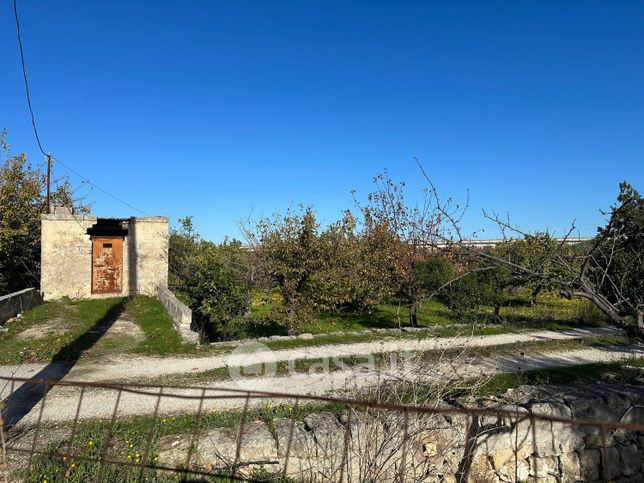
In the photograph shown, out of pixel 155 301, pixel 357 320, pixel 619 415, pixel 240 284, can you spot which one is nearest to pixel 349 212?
pixel 357 320

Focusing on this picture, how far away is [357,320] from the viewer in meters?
16.0

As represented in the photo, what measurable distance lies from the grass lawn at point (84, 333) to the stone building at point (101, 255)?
44.3 inches

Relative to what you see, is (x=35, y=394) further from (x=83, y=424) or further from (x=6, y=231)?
(x=6, y=231)

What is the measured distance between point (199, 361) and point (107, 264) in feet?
33.0

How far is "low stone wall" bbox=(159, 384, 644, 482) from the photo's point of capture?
164 inches

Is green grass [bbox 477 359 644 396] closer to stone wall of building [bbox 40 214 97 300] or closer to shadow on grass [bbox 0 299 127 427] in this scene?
shadow on grass [bbox 0 299 127 427]

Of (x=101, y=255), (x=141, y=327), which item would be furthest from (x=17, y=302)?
(x=101, y=255)

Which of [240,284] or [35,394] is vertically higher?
[240,284]

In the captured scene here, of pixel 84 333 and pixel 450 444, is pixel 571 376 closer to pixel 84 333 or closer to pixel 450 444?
pixel 450 444

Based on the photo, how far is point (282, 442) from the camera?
191 inches

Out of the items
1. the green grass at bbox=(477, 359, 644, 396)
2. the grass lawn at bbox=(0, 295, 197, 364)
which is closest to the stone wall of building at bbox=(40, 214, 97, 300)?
the grass lawn at bbox=(0, 295, 197, 364)

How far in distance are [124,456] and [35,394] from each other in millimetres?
2965

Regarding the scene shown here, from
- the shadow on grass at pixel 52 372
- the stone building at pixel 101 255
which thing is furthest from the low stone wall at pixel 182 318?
the stone building at pixel 101 255

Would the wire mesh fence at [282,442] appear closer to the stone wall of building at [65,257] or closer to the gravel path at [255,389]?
the gravel path at [255,389]
